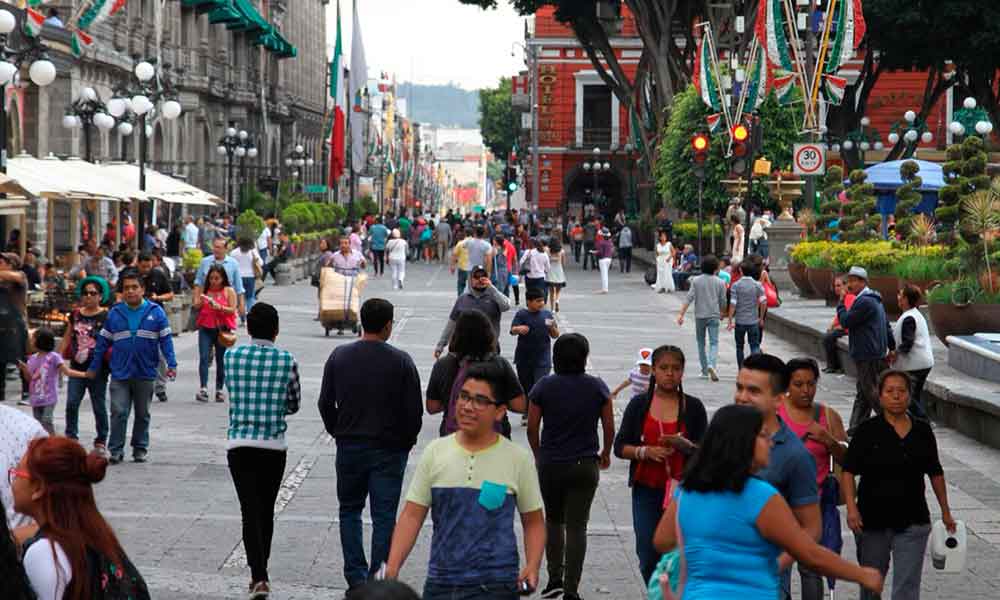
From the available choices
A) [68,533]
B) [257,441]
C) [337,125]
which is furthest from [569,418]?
[337,125]

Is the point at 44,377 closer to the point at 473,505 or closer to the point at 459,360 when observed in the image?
the point at 459,360

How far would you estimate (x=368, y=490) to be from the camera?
9227mm

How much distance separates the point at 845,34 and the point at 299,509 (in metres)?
23.7

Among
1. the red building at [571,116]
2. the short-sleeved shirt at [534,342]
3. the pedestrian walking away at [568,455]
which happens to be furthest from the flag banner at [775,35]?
the red building at [571,116]

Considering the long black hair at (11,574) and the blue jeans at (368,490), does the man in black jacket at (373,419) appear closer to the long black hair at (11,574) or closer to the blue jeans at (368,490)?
the blue jeans at (368,490)

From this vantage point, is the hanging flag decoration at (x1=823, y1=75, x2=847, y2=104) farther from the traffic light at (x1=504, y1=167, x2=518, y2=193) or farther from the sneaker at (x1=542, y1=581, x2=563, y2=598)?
the traffic light at (x1=504, y1=167, x2=518, y2=193)

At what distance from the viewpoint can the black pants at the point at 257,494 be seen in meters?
9.39

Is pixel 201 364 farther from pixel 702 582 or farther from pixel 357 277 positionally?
pixel 702 582

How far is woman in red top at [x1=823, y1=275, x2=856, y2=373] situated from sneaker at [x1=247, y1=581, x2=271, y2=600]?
31.4 feet

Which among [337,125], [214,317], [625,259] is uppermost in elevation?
[337,125]

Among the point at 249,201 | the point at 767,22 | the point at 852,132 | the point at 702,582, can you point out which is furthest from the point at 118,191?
the point at 852,132

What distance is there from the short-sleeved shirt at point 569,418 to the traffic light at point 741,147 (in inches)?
928

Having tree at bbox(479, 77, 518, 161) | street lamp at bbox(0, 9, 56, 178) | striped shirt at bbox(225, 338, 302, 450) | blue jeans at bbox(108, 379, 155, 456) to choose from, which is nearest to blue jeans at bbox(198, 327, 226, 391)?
blue jeans at bbox(108, 379, 155, 456)

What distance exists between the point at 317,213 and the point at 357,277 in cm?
2633
